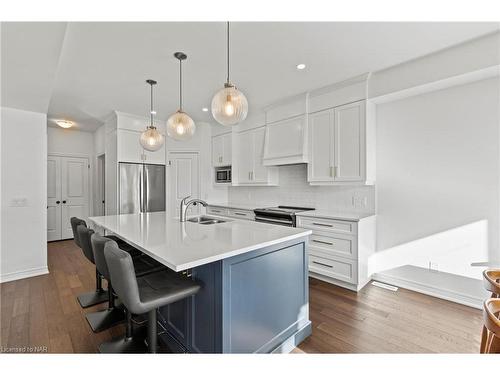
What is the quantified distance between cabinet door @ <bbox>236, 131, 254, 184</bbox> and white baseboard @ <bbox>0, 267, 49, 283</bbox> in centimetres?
339

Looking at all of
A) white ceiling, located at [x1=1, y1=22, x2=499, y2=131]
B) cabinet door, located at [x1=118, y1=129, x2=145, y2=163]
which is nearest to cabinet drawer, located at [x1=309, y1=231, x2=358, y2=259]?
white ceiling, located at [x1=1, y1=22, x2=499, y2=131]

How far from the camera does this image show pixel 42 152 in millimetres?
3477

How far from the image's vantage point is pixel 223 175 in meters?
5.02

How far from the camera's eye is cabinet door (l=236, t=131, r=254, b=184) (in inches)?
178

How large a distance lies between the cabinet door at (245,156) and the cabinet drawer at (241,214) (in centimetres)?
63

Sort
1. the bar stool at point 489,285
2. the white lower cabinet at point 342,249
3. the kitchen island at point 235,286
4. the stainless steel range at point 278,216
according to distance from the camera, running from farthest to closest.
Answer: the stainless steel range at point 278,216, the white lower cabinet at point 342,249, the kitchen island at point 235,286, the bar stool at point 489,285

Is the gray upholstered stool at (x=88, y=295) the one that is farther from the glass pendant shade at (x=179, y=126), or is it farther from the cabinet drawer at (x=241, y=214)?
the cabinet drawer at (x=241, y=214)

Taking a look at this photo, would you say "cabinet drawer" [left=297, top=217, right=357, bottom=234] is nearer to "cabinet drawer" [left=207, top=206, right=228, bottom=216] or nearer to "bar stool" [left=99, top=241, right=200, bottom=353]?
"cabinet drawer" [left=207, top=206, right=228, bottom=216]

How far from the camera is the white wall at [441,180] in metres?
2.39

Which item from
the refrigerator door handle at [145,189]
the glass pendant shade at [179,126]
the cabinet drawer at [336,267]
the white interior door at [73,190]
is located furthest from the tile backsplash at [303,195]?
the white interior door at [73,190]

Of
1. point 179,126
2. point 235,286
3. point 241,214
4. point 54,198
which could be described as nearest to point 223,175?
point 241,214

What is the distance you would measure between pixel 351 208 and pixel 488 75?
1.95 m

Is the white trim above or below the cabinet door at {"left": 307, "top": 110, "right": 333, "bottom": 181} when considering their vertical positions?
above
